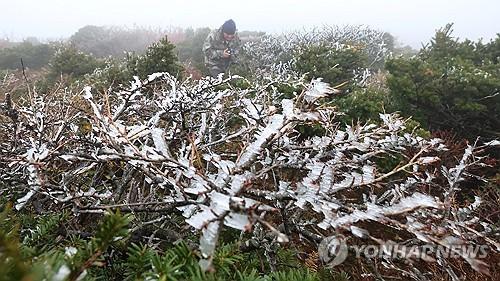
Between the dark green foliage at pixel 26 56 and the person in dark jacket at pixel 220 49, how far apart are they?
8.99 meters

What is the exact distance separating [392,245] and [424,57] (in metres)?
8.46

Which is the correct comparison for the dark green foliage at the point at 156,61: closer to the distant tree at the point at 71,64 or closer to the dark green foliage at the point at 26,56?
the distant tree at the point at 71,64

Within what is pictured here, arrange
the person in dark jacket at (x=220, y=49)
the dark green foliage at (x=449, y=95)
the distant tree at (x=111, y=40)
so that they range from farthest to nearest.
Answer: the distant tree at (x=111, y=40) → the person in dark jacket at (x=220, y=49) → the dark green foliage at (x=449, y=95)

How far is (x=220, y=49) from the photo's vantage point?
499 inches

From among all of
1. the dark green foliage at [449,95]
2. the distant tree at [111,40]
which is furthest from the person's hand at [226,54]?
the distant tree at [111,40]

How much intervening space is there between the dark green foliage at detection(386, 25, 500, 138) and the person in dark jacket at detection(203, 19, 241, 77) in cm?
684

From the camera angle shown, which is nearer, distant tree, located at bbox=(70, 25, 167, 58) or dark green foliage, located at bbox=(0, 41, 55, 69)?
dark green foliage, located at bbox=(0, 41, 55, 69)

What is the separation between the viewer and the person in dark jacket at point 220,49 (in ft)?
41.2

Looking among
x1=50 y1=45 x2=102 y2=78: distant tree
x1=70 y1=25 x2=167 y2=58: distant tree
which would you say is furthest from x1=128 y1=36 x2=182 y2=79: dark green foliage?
x1=70 y1=25 x2=167 y2=58: distant tree

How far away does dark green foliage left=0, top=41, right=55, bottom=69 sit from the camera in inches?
628

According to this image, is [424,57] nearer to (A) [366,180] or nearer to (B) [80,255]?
(A) [366,180]

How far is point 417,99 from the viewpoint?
6293 mm

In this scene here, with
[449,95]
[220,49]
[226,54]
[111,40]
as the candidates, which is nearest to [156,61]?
[226,54]

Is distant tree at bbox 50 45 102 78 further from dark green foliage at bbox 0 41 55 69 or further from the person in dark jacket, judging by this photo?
dark green foliage at bbox 0 41 55 69
